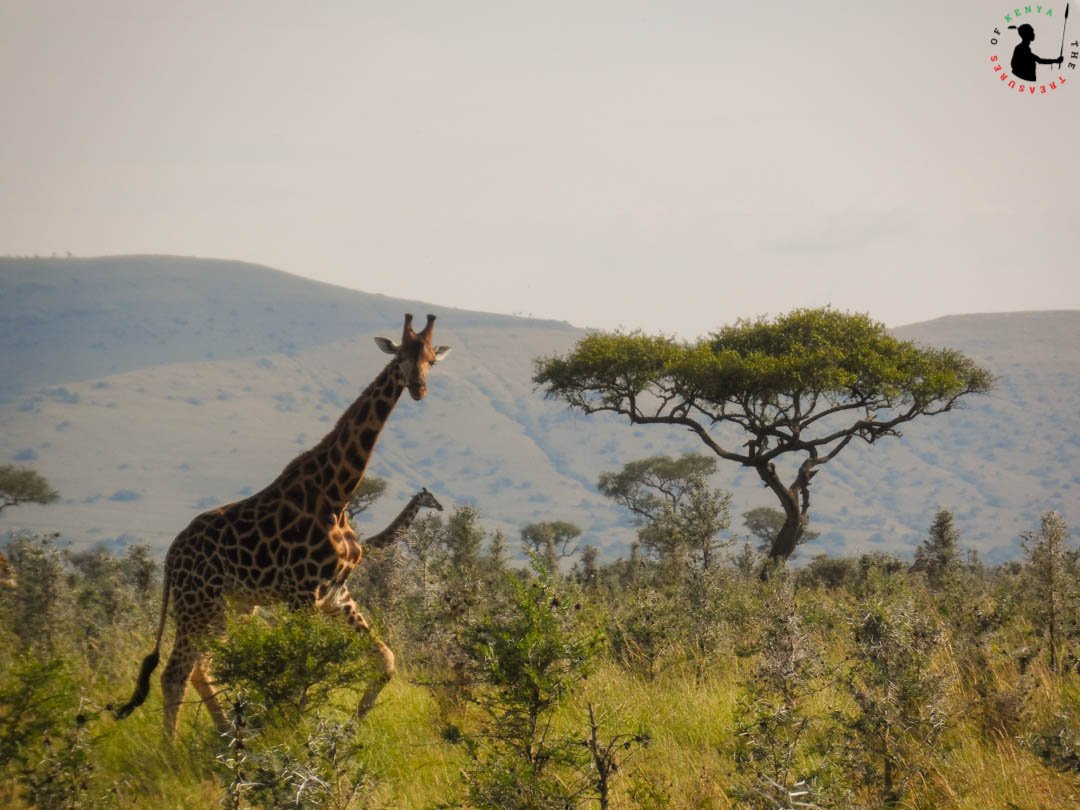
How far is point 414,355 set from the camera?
10812 mm

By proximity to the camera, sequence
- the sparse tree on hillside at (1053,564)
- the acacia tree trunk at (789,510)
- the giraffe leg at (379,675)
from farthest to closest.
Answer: the acacia tree trunk at (789,510) < the sparse tree on hillside at (1053,564) < the giraffe leg at (379,675)

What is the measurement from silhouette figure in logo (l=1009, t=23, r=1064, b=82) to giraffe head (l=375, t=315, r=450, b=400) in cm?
1490

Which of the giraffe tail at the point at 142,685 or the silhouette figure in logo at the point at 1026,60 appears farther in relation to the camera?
the silhouette figure in logo at the point at 1026,60

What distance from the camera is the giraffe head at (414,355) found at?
10.6 m

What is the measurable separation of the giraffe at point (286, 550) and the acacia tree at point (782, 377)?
62.5 ft

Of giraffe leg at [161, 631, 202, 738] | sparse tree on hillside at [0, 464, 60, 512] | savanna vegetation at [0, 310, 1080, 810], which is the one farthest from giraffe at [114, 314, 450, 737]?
sparse tree on hillside at [0, 464, 60, 512]

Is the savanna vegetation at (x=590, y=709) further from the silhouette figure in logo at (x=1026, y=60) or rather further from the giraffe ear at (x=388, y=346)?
the silhouette figure in logo at (x=1026, y=60)

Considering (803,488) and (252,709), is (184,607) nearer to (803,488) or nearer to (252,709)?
(252,709)

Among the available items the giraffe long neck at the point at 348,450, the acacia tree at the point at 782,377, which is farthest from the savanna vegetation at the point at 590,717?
the acacia tree at the point at 782,377

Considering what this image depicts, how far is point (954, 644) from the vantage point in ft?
35.6

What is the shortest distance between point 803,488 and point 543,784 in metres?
23.9

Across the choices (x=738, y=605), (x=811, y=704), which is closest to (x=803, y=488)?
(x=738, y=605)

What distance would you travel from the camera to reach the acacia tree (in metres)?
30.0

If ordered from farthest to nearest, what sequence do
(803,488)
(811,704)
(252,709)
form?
1. (803,488)
2. (811,704)
3. (252,709)
